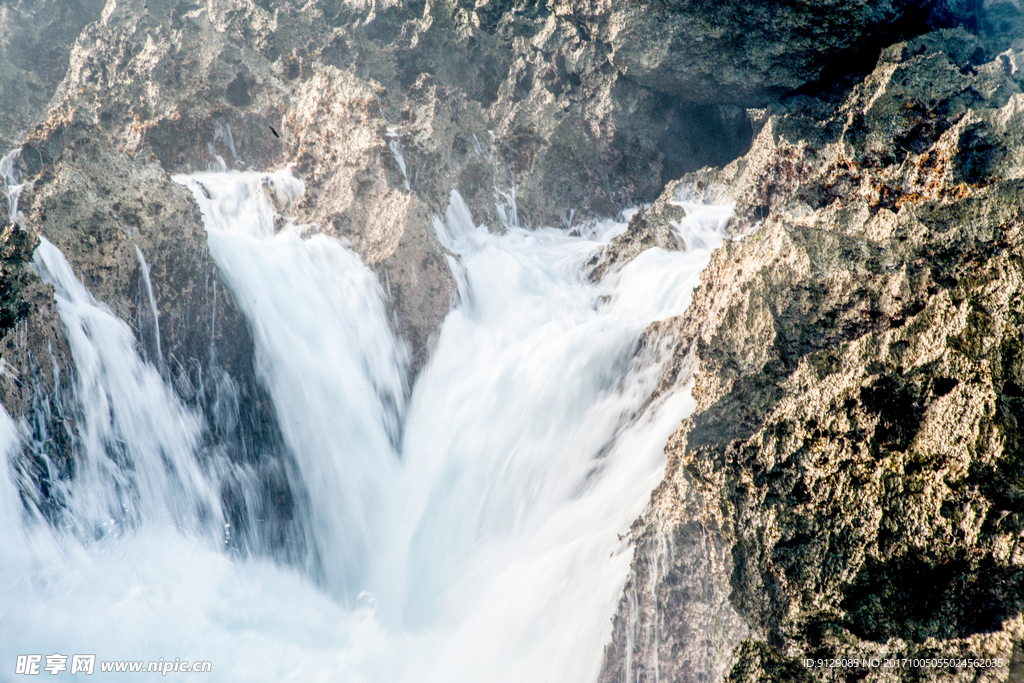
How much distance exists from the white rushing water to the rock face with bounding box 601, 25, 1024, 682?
534 mm

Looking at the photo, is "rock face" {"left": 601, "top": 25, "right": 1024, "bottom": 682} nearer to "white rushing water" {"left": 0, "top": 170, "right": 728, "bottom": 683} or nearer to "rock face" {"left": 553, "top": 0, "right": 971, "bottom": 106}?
"white rushing water" {"left": 0, "top": 170, "right": 728, "bottom": 683}

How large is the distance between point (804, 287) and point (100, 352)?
3984 mm

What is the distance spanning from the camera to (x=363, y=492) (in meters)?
4.63

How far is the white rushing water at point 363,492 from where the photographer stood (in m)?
3.20

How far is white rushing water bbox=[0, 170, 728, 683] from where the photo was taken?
3.20m

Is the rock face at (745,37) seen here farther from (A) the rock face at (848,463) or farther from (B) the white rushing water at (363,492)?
(A) the rock face at (848,463)

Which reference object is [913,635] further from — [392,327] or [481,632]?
[392,327]

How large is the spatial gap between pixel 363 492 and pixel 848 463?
3.44 metres

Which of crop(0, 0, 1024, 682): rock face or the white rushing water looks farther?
the white rushing water

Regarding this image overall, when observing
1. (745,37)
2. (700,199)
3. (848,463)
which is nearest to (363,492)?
(848,463)

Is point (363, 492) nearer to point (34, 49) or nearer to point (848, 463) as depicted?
point (848, 463)

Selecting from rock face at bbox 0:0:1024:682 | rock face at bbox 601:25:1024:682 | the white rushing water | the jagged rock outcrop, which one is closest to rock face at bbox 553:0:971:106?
rock face at bbox 0:0:1024:682

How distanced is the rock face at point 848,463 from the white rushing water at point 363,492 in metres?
0.53

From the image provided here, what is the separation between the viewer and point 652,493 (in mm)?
3020
